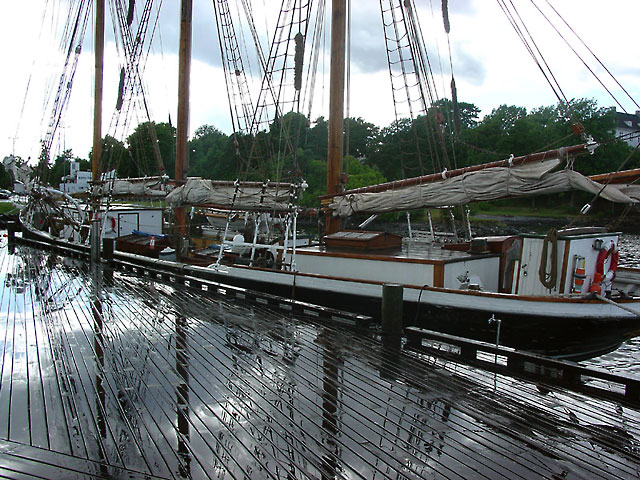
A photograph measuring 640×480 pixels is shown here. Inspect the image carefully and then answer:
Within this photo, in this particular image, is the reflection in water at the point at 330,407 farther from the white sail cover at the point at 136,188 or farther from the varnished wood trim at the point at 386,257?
the white sail cover at the point at 136,188

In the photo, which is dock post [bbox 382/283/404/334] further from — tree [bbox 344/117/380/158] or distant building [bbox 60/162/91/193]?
distant building [bbox 60/162/91/193]

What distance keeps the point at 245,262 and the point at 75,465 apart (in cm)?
872

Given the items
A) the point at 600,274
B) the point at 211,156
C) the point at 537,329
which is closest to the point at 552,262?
the point at 537,329

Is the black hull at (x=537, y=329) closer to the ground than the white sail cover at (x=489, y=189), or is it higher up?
closer to the ground

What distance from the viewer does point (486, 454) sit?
13.1 feet

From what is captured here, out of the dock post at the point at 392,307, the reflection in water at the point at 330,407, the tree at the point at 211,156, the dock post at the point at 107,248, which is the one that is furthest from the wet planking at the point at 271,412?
the tree at the point at 211,156

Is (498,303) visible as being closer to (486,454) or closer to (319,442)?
(486,454)

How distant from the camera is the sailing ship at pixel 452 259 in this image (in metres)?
7.85

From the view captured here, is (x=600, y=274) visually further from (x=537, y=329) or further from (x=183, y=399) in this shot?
(x=183, y=399)

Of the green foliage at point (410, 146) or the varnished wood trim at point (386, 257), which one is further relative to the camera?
the green foliage at point (410, 146)

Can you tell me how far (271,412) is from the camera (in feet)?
15.2

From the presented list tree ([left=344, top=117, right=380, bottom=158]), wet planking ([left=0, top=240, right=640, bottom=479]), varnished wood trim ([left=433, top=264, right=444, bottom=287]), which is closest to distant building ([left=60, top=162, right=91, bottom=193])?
tree ([left=344, top=117, right=380, bottom=158])

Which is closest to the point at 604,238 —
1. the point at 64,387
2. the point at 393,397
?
the point at 393,397

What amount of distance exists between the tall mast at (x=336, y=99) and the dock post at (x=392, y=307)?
522 centimetres
